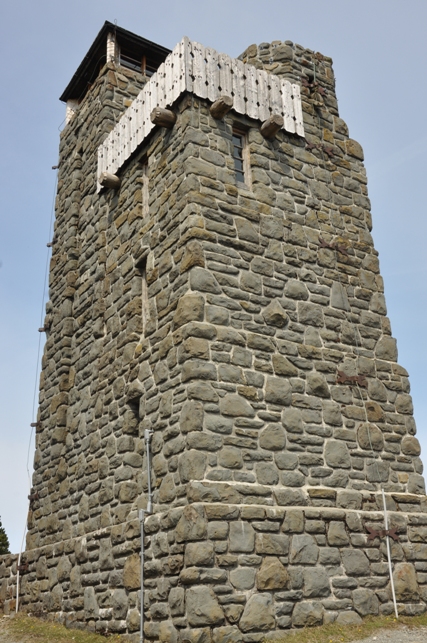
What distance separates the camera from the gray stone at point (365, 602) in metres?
8.71

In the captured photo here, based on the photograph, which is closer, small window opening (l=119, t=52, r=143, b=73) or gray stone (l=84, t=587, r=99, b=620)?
gray stone (l=84, t=587, r=99, b=620)

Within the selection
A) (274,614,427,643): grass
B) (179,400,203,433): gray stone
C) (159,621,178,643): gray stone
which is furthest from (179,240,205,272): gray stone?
(274,614,427,643): grass

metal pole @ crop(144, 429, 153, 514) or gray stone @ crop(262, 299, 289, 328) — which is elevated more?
gray stone @ crop(262, 299, 289, 328)

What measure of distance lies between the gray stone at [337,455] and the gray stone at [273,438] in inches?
31.1

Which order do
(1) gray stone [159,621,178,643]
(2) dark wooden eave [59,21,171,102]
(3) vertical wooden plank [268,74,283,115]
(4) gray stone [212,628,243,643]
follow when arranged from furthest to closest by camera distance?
(2) dark wooden eave [59,21,171,102] → (3) vertical wooden plank [268,74,283,115] → (1) gray stone [159,621,178,643] → (4) gray stone [212,628,243,643]

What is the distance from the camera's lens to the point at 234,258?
31.4ft

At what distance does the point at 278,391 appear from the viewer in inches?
364

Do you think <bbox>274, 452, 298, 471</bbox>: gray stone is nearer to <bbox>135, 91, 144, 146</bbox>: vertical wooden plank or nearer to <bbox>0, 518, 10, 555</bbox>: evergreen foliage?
<bbox>135, 91, 144, 146</bbox>: vertical wooden plank

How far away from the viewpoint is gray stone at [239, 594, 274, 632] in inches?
302

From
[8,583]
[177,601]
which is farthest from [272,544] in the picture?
[8,583]

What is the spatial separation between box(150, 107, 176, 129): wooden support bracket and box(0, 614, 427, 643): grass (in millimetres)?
7165

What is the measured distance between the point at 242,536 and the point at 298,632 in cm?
126

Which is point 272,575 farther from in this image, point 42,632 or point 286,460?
point 42,632

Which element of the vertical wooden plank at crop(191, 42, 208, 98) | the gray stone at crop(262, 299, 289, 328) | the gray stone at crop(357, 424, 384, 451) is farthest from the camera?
the vertical wooden plank at crop(191, 42, 208, 98)
